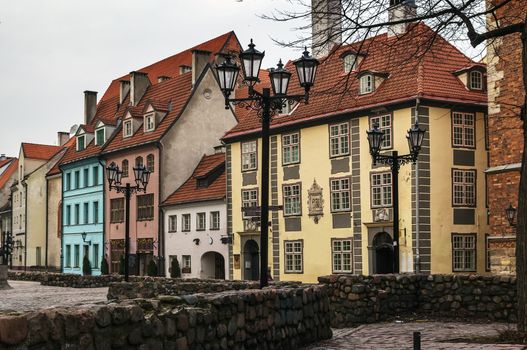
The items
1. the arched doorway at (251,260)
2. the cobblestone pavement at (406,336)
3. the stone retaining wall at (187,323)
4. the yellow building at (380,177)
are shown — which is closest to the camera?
the stone retaining wall at (187,323)

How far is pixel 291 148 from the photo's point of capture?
141ft

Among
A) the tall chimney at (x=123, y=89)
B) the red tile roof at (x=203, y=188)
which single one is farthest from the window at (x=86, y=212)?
the red tile roof at (x=203, y=188)

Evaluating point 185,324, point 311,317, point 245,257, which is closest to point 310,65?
point 311,317

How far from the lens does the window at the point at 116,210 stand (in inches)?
2271

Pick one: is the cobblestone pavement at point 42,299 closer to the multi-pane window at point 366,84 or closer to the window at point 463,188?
the multi-pane window at point 366,84

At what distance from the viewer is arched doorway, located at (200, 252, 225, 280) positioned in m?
48.6

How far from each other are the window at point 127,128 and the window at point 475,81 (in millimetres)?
26596

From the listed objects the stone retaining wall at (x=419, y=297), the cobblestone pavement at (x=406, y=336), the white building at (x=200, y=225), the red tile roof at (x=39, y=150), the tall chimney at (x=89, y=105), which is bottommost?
the cobblestone pavement at (x=406, y=336)

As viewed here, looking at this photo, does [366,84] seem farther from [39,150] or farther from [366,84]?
[39,150]

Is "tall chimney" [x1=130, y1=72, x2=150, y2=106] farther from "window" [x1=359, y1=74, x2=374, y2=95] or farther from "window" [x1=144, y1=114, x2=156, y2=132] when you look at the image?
"window" [x1=359, y1=74, x2=374, y2=95]

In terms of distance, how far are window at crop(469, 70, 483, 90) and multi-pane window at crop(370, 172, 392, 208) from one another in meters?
5.60

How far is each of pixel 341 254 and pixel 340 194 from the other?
8.97ft

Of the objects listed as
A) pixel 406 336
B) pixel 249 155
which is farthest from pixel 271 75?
pixel 249 155

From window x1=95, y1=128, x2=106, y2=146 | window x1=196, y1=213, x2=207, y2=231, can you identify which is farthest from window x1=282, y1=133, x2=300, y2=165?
window x1=95, y1=128, x2=106, y2=146
